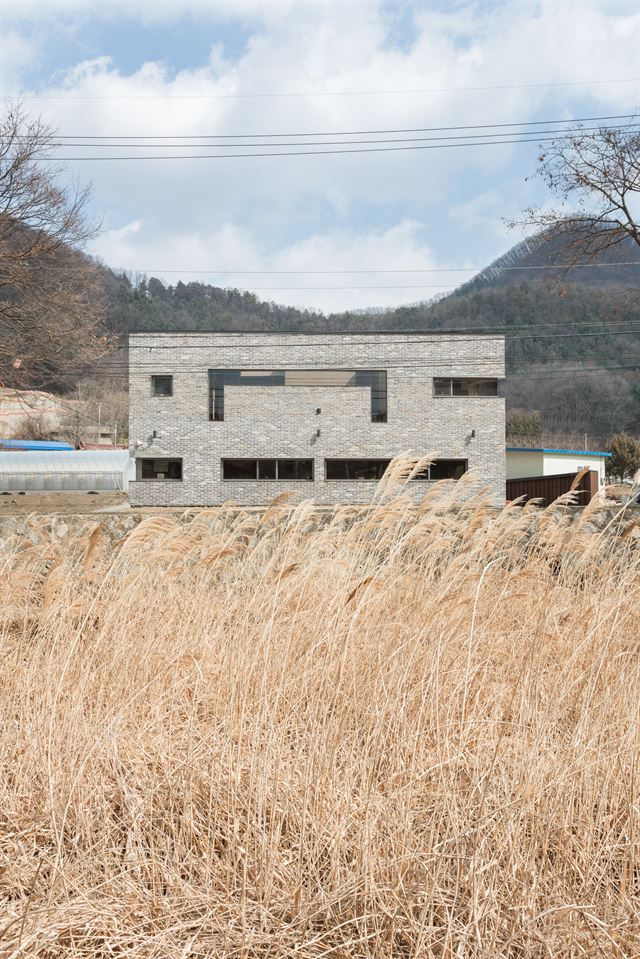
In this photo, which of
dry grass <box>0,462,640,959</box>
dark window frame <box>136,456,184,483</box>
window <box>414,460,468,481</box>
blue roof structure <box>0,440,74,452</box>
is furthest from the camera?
blue roof structure <box>0,440,74,452</box>

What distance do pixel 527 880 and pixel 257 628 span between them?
6.03 feet

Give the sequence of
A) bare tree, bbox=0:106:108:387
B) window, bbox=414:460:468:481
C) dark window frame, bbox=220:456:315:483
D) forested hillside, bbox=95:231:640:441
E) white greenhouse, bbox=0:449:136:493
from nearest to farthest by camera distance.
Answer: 1. bare tree, bbox=0:106:108:387
2. dark window frame, bbox=220:456:315:483
3. window, bbox=414:460:468:481
4. white greenhouse, bbox=0:449:136:493
5. forested hillside, bbox=95:231:640:441

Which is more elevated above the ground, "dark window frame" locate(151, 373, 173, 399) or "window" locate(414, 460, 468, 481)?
"dark window frame" locate(151, 373, 173, 399)

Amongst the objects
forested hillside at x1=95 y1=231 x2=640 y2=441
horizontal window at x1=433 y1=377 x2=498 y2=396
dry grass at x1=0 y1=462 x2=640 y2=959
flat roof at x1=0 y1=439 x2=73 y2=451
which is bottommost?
dry grass at x1=0 y1=462 x2=640 y2=959

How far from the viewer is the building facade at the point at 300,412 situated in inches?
1176

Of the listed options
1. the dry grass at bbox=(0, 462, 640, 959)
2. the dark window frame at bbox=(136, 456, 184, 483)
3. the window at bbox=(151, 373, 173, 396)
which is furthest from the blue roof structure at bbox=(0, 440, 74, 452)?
the dry grass at bbox=(0, 462, 640, 959)

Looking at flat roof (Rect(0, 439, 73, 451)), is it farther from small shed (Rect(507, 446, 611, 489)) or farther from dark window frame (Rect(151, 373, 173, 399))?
small shed (Rect(507, 446, 611, 489))

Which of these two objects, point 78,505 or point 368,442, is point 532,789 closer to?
point 368,442

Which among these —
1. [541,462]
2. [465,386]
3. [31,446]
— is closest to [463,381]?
[465,386]

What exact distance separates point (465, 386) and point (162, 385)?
12400 mm

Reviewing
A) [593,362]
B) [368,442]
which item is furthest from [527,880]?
[593,362]

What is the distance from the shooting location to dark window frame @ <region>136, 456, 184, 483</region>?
29859mm

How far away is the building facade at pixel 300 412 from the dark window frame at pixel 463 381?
0.06 m

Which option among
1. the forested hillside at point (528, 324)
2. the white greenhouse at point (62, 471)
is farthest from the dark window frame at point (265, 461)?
the forested hillside at point (528, 324)
